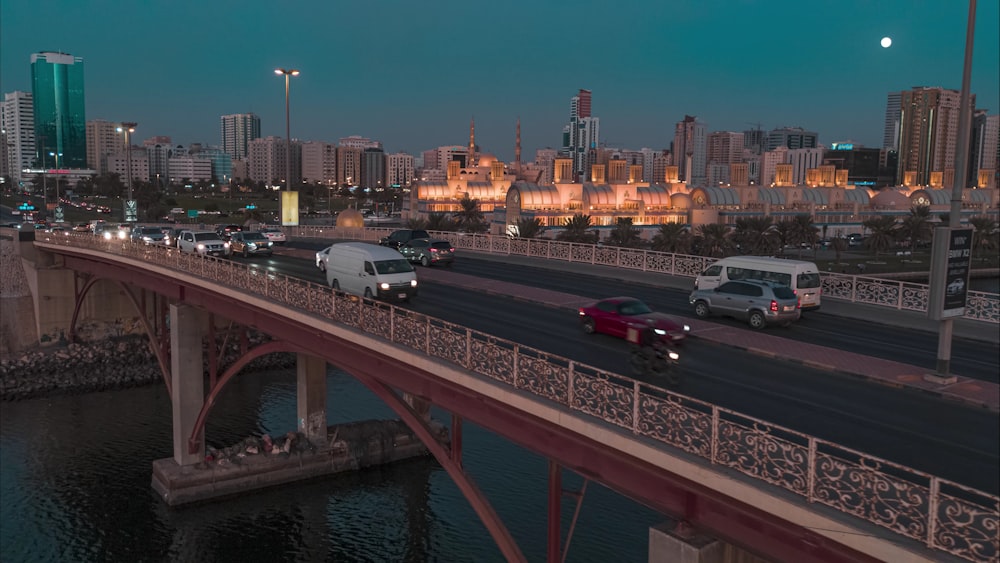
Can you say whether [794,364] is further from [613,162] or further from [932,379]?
[613,162]

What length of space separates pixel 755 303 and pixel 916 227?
3306 inches

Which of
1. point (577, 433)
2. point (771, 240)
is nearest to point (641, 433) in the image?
point (577, 433)

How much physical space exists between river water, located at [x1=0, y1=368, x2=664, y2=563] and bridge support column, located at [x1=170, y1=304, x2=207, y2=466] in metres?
2.51

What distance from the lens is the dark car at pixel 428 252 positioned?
39156 millimetres

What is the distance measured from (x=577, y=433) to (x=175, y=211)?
135 meters

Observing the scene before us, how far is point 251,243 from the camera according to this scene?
44.3 meters

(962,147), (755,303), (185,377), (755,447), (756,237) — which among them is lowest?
(185,377)

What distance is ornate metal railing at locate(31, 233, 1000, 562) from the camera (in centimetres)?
838

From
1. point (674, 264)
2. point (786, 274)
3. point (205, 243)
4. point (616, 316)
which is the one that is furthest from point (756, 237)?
point (616, 316)

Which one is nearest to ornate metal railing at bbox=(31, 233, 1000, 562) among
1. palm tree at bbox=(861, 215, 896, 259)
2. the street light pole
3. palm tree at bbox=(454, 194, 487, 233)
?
the street light pole

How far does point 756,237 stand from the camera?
8481 cm

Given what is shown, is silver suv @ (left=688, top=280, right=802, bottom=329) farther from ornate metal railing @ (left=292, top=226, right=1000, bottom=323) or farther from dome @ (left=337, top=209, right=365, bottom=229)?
dome @ (left=337, top=209, right=365, bottom=229)

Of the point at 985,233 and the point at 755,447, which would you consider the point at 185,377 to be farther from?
the point at 985,233

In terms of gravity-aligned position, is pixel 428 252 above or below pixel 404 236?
below
